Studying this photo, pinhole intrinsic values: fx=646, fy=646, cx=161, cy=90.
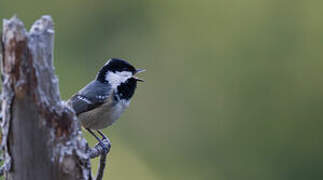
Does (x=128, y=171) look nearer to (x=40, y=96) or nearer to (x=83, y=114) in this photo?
(x=83, y=114)

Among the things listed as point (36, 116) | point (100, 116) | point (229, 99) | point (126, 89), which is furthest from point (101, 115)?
point (229, 99)

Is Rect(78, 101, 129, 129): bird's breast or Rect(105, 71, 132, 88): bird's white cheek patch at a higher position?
Rect(105, 71, 132, 88): bird's white cheek patch

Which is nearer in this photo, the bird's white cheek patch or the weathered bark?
the weathered bark

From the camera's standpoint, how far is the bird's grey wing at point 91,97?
2740mm

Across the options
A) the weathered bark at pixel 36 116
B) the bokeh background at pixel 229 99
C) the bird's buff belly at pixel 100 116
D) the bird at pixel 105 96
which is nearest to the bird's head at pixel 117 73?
the bird at pixel 105 96

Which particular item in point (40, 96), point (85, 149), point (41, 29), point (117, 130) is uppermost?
point (41, 29)

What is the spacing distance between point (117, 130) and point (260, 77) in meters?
1.31

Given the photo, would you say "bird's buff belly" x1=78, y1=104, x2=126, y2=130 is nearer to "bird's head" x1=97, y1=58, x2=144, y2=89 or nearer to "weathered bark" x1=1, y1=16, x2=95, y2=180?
"bird's head" x1=97, y1=58, x2=144, y2=89

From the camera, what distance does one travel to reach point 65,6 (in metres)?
6.77

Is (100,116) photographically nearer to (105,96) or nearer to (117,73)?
(105,96)

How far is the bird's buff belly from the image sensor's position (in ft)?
9.14

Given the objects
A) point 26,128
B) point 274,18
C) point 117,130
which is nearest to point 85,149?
point 26,128

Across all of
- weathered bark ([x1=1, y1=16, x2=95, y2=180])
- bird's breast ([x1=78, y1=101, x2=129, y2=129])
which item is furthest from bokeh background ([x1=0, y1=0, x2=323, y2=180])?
weathered bark ([x1=1, y1=16, x2=95, y2=180])

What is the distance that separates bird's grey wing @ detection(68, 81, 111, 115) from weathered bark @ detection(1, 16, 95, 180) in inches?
43.3
